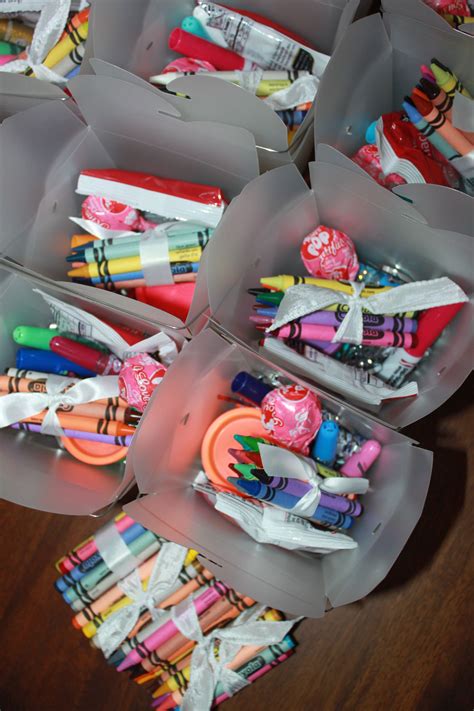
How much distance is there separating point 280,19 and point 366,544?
1.93ft

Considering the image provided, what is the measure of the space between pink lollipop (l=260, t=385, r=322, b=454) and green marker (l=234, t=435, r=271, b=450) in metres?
0.01

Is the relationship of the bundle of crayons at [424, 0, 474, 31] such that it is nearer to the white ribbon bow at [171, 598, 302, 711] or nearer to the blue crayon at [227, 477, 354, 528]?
the blue crayon at [227, 477, 354, 528]

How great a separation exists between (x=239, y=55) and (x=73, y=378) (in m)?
0.41

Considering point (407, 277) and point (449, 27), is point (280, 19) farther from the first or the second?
point (407, 277)

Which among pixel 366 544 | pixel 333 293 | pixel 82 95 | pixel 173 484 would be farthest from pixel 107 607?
pixel 82 95

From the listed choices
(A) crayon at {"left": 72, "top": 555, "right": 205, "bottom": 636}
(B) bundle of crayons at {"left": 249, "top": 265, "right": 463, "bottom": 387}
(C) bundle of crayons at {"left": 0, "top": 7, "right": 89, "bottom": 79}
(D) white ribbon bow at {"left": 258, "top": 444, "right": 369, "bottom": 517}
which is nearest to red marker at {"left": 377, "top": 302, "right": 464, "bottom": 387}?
(B) bundle of crayons at {"left": 249, "top": 265, "right": 463, "bottom": 387}

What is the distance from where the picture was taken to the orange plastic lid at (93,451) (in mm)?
702

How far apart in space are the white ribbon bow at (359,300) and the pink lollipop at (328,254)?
0.03 meters

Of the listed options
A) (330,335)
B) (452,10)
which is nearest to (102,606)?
(330,335)

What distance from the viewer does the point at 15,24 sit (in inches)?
32.2

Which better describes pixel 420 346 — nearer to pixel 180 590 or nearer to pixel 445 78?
pixel 445 78

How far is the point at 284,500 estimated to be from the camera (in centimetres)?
62

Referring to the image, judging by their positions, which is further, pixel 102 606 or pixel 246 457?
pixel 102 606

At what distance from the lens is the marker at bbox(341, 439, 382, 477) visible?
67 centimetres
